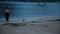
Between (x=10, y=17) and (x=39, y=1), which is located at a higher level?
(x=39, y=1)

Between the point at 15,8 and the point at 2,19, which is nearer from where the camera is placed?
the point at 2,19

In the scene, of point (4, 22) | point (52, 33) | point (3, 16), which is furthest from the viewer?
point (3, 16)

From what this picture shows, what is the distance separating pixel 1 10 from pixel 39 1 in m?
1.96

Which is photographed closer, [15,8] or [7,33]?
[7,33]

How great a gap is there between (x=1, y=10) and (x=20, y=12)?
1.15 m

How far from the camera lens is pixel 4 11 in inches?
334

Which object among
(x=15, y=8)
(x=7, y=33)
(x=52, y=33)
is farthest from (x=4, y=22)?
(x=52, y=33)

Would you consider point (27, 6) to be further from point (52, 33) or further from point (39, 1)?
point (52, 33)

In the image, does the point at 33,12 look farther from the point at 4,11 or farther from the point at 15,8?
the point at 4,11

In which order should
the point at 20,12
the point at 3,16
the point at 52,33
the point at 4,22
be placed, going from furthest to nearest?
1. the point at 20,12
2. the point at 3,16
3. the point at 4,22
4. the point at 52,33

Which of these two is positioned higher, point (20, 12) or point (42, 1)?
point (42, 1)

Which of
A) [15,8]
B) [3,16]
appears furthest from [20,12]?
[3,16]

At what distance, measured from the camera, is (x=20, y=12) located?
9.24 meters

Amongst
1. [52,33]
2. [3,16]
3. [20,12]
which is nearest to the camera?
[52,33]
